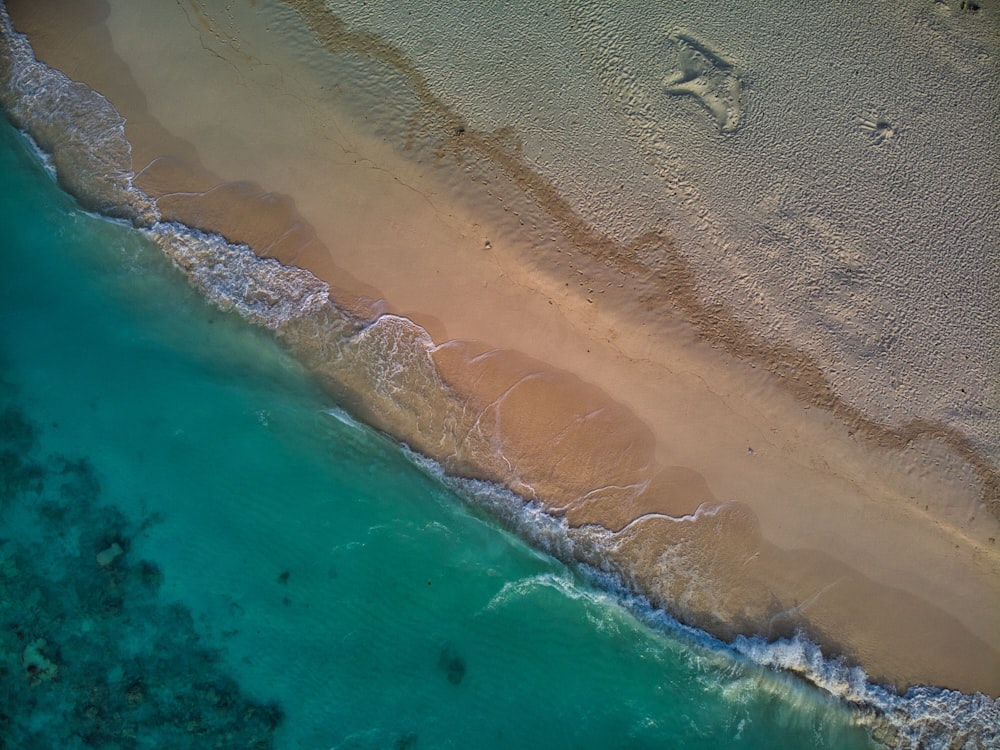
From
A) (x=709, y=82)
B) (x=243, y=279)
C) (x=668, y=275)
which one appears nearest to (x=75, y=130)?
(x=243, y=279)

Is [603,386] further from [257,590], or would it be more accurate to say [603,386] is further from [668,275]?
[257,590]

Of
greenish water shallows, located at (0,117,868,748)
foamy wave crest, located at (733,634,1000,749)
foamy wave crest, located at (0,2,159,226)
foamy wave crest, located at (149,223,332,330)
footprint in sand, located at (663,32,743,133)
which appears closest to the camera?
foamy wave crest, located at (733,634,1000,749)

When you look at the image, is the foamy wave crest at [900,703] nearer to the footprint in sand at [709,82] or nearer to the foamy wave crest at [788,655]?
the foamy wave crest at [788,655]

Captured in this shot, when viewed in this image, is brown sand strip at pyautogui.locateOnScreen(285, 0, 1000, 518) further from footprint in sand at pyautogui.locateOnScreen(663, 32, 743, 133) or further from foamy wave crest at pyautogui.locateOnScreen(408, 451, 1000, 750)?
foamy wave crest at pyautogui.locateOnScreen(408, 451, 1000, 750)

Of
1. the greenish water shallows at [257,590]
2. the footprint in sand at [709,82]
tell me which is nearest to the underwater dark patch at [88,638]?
the greenish water shallows at [257,590]

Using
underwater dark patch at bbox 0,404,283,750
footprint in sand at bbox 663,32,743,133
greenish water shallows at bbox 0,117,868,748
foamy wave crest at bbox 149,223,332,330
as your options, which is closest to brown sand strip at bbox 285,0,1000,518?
footprint in sand at bbox 663,32,743,133
